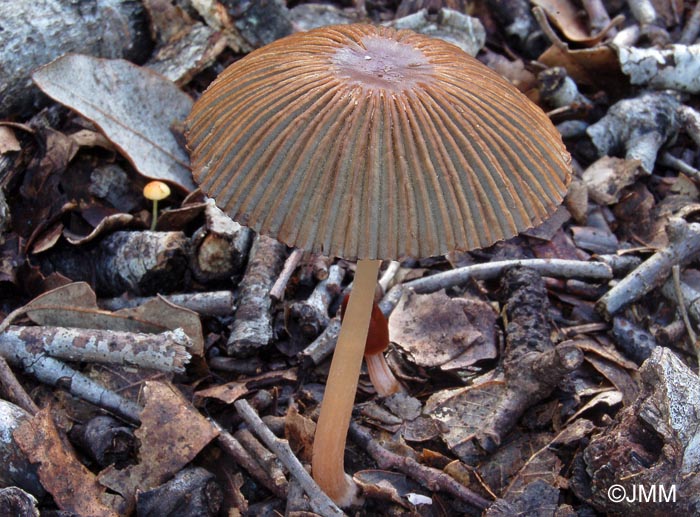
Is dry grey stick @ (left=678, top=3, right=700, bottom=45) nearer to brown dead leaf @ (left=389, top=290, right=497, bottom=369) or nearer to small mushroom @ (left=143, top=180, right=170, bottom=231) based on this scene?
brown dead leaf @ (left=389, top=290, right=497, bottom=369)

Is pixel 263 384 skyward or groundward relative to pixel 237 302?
groundward

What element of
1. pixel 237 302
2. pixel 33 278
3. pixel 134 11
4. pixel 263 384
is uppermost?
pixel 134 11

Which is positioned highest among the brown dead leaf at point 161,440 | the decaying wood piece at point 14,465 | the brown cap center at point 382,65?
the brown cap center at point 382,65

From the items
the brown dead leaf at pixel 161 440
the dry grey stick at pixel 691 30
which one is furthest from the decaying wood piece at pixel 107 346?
the dry grey stick at pixel 691 30

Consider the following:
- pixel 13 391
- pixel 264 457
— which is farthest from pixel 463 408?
pixel 13 391

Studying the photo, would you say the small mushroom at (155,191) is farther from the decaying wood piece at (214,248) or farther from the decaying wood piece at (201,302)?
the decaying wood piece at (201,302)

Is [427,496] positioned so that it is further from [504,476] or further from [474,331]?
[474,331]

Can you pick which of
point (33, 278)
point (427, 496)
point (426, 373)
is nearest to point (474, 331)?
point (426, 373)
